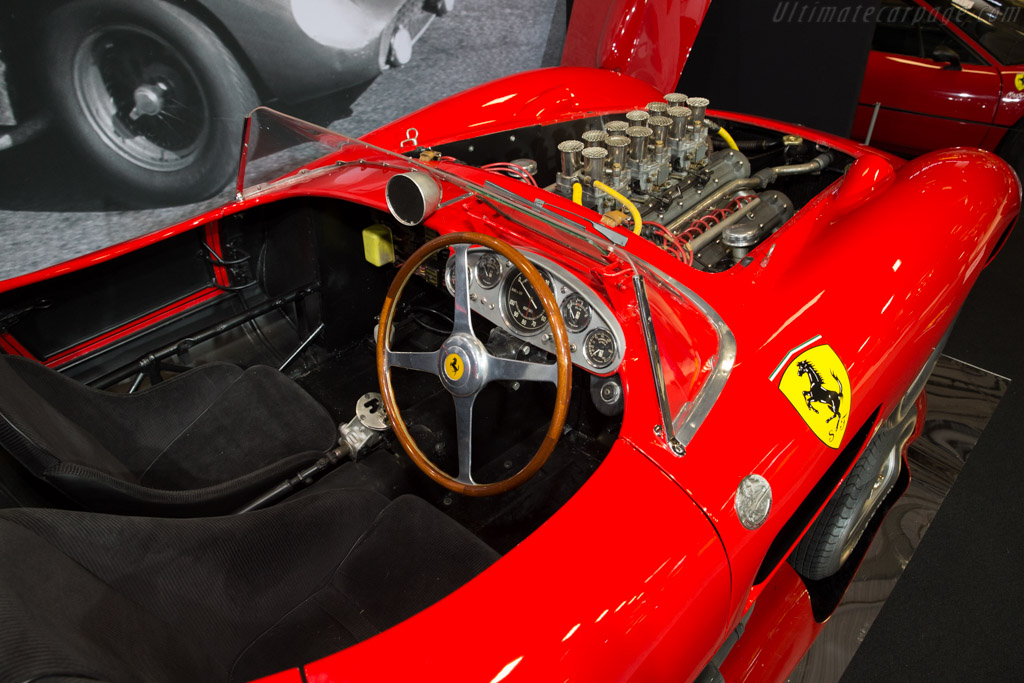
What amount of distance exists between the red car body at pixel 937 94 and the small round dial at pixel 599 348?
3.80m

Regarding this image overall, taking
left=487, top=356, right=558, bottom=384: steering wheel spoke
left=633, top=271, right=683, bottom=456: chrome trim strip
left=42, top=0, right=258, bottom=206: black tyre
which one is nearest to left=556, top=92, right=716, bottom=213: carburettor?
left=633, top=271, right=683, bottom=456: chrome trim strip

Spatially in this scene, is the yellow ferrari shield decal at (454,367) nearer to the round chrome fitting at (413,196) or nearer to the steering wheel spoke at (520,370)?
the steering wheel spoke at (520,370)

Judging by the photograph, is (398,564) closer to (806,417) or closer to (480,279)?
(480,279)

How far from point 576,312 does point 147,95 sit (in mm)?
3344

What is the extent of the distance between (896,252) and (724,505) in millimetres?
992

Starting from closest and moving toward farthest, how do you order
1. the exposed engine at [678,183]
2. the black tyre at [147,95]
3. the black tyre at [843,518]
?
the black tyre at [843,518] < the exposed engine at [678,183] < the black tyre at [147,95]

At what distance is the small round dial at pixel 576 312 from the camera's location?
1414 mm

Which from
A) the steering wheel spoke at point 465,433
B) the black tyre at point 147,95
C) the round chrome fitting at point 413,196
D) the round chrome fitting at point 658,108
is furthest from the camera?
the black tyre at point 147,95

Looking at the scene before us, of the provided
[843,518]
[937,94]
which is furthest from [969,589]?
[937,94]

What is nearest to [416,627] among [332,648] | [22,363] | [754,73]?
[332,648]

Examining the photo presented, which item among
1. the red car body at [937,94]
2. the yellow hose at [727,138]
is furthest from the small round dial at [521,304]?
the red car body at [937,94]

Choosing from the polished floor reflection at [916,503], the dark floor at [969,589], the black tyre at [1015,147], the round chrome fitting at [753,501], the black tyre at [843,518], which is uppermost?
the round chrome fitting at [753,501]

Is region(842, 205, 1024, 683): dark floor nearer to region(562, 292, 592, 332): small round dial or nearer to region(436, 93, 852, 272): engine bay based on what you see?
region(436, 93, 852, 272): engine bay

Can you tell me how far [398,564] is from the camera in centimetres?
158
